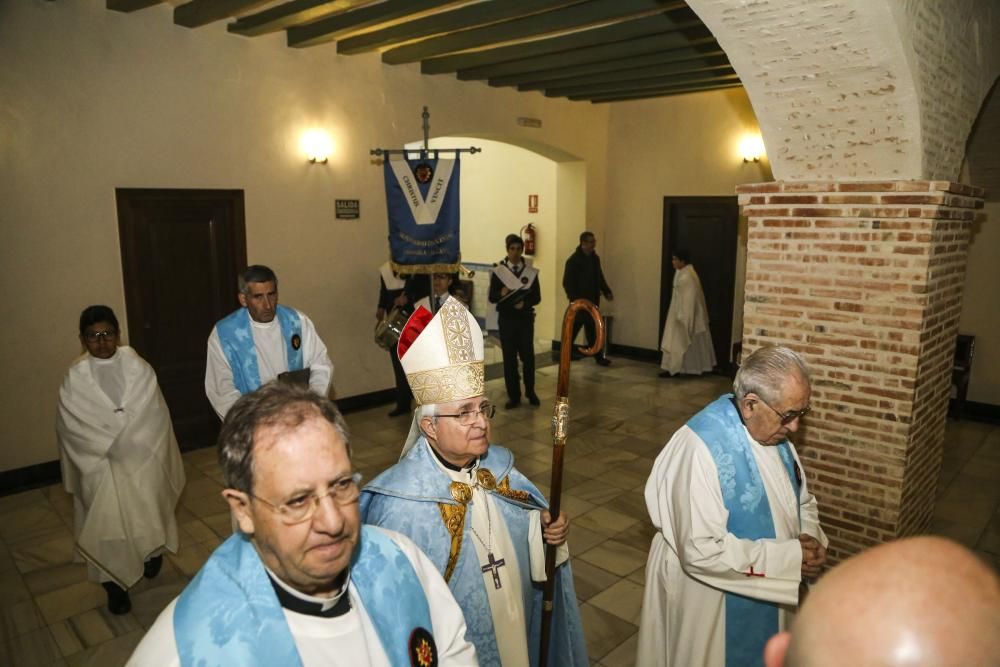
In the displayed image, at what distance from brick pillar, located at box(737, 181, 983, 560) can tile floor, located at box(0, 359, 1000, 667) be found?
4.51 feet

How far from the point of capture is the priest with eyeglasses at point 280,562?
135 centimetres

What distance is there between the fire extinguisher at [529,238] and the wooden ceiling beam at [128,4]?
23.0 feet

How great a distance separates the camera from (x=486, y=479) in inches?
94.1

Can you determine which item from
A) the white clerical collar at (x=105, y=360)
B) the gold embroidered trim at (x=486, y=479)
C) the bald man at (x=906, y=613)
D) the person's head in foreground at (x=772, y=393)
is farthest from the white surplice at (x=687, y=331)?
the bald man at (x=906, y=613)

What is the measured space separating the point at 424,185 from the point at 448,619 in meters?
6.10

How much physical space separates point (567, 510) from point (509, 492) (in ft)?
9.92

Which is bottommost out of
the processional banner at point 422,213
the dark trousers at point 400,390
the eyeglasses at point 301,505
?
the dark trousers at point 400,390

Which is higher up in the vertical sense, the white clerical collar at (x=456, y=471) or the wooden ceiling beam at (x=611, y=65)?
the wooden ceiling beam at (x=611, y=65)

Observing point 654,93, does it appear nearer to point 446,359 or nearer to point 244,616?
point 446,359

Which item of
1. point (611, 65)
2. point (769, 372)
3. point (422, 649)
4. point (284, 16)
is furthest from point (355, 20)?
point (422, 649)

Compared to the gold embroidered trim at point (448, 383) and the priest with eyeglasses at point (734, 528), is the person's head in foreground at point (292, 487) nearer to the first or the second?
the gold embroidered trim at point (448, 383)

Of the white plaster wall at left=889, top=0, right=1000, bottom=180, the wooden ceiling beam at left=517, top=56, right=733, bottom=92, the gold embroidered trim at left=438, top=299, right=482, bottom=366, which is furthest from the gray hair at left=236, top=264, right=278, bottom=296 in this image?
the wooden ceiling beam at left=517, top=56, right=733, bottom=92

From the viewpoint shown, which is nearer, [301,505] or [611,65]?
[301,505]

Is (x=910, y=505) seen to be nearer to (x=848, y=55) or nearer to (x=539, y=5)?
(x=848, y=55)
